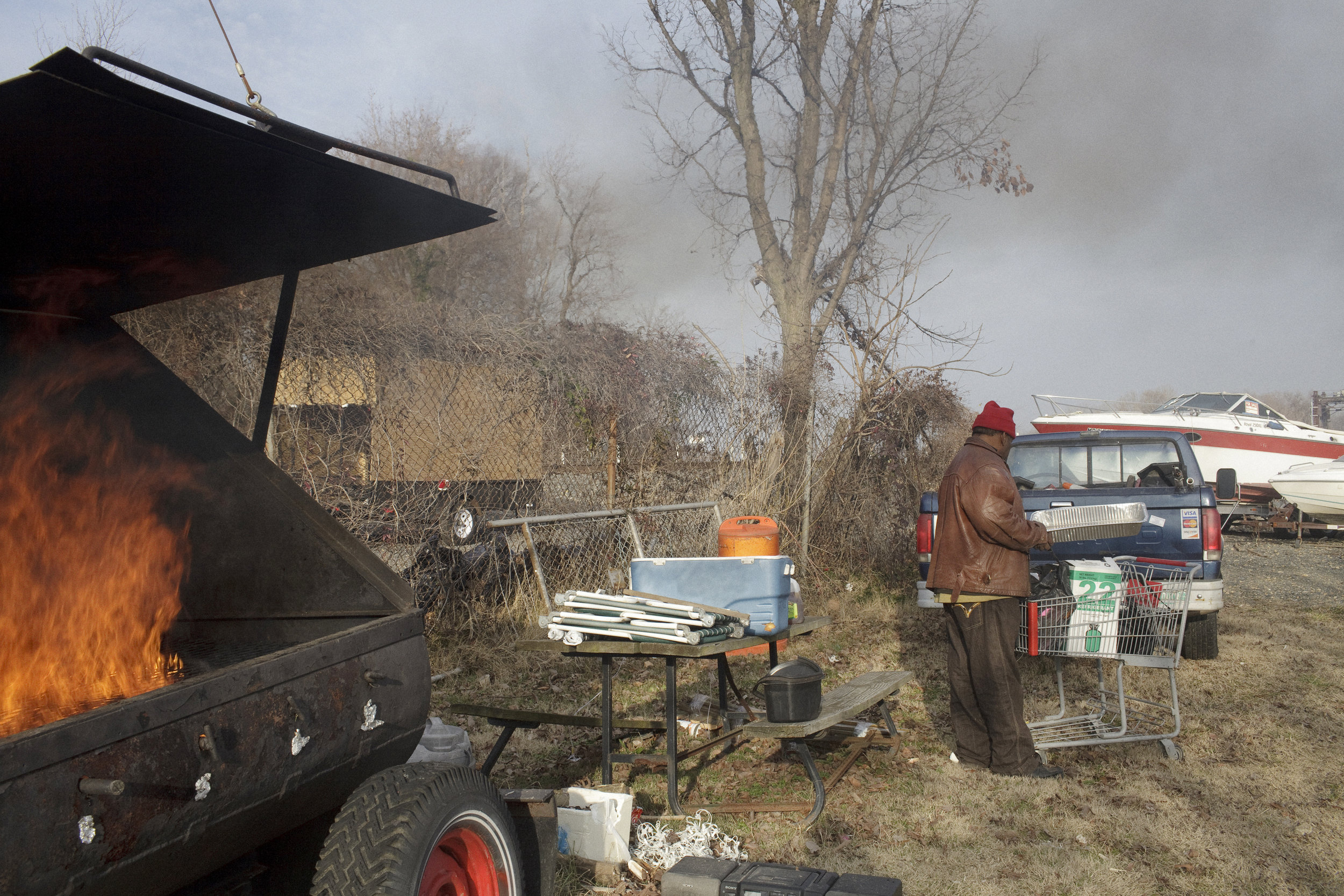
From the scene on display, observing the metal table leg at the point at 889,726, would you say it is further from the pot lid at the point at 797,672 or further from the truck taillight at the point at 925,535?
the truck taillight at the point at 925,535

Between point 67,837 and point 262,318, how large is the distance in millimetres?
5919

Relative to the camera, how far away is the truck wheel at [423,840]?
214 cm

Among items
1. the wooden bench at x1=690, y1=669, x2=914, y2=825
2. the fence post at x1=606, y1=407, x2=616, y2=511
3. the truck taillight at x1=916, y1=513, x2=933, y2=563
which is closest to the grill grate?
the wooden bench at x1=690, y1=669, x2=914, y2=825

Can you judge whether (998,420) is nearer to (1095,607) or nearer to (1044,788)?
(1095,607)

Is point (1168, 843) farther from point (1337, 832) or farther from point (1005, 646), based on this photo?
point (1005, 646)

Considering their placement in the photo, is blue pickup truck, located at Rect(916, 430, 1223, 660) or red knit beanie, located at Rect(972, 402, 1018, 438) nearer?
red knit beanie, located at Rect(972, 402, 1018, 438)

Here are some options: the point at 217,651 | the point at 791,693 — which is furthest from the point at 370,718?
the point at 791,693

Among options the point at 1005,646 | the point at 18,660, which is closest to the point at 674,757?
the point at 1005,646

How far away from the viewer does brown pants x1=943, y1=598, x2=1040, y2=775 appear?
15.9ft

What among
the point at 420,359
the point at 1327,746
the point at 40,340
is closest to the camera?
the point at 40,340

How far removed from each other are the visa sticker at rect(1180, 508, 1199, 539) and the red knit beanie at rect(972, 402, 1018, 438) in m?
2.57

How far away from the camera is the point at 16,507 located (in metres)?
2.69

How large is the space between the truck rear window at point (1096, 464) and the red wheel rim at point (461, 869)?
6386mm

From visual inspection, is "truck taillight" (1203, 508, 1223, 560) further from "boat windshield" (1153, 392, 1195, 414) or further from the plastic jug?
"boat windshield" (1153, 392, 1195, 414)
